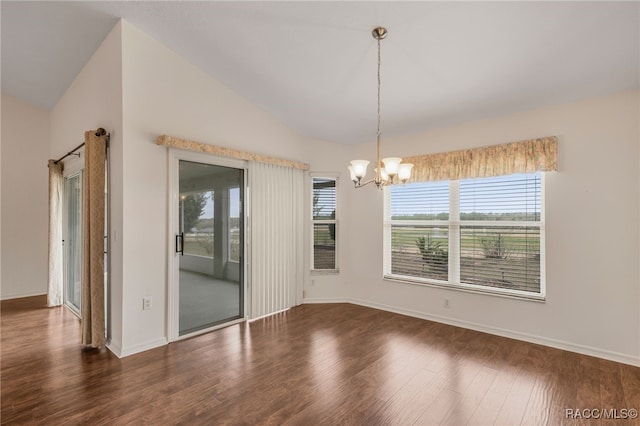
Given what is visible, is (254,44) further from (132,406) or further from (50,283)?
(50,283)

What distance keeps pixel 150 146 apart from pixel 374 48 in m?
2.49

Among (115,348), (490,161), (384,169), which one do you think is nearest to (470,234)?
(490,161)

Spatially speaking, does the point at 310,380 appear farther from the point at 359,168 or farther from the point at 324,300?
the point at 324,300

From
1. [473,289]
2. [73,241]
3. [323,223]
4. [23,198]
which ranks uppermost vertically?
[23,198]

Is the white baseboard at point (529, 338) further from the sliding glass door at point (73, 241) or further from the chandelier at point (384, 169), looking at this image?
the sliding glass door at point (73, 241)

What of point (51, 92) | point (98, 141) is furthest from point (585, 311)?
point (51, 92)

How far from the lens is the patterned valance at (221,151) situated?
10.8 ft

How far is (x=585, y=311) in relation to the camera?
3207 millimetres

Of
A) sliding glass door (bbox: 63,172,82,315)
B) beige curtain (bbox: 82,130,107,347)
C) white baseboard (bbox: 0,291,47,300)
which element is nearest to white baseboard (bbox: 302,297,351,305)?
beige curtain (bbox: 82,130,107,347)

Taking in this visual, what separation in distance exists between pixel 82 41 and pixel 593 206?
5.82m

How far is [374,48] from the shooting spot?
2.87 metres

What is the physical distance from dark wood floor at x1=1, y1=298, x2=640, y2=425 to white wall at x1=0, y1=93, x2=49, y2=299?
2074 millimetres

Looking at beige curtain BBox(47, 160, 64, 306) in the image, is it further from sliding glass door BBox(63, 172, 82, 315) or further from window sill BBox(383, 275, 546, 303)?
window sill BBox(383, 275, 546, 303)

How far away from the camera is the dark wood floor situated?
2195mm
